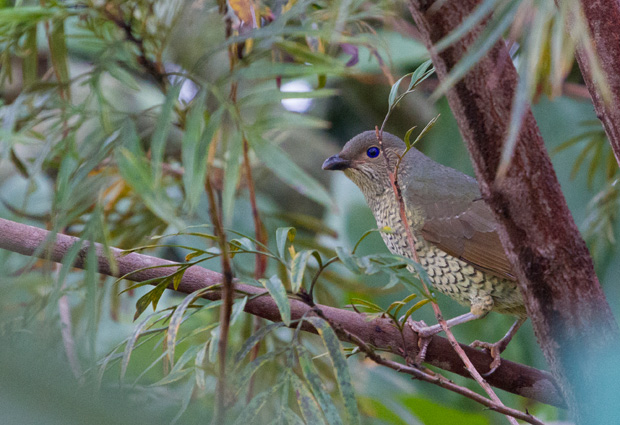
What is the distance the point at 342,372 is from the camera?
1022 mm

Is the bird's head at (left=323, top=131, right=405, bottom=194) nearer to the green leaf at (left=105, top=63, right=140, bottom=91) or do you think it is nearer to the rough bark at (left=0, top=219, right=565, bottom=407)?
the rough bark at (left=0, top=219, right=565, bottom=407)

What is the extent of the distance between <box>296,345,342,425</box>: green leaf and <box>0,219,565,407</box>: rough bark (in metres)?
0.16

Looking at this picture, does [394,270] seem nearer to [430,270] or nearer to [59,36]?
[59,36]

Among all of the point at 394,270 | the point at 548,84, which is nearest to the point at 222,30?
the point at 548,84

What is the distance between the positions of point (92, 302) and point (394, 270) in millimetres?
489

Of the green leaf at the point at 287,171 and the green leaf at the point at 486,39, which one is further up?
the green leaf at the point at 486,39

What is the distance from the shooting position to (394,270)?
1.11 metres

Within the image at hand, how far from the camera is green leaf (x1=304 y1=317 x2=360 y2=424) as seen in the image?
100 cm

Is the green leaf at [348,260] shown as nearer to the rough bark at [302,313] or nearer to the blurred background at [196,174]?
the blurred background at [196,174]

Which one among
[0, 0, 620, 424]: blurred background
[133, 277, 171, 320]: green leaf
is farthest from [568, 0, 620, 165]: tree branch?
[133, 277, 171, 320]: green leaf

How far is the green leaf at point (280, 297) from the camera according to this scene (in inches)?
39.4

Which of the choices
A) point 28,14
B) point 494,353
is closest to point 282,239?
point 28,14

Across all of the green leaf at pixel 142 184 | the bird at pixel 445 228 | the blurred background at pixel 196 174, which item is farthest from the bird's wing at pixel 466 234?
the green leaf at pixel 142 184

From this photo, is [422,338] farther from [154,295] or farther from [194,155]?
[194,155]
